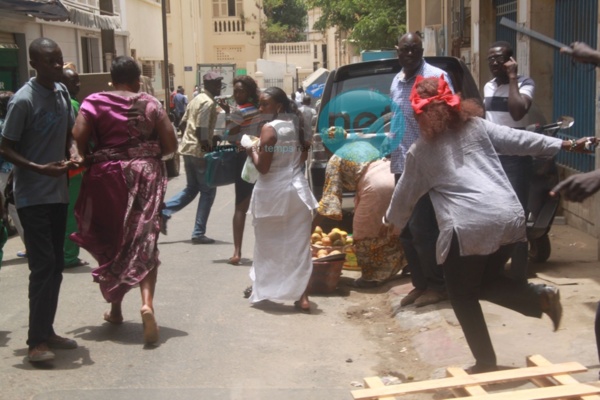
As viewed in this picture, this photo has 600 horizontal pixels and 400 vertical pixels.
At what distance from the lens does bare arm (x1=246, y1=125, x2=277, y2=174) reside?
6828 mm

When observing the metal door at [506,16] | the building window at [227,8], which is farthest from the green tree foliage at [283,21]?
the metal door at [506,16]

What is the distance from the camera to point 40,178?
18.1 ft

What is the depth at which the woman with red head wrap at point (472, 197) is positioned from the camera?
180 inches

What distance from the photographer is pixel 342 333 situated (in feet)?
21.1

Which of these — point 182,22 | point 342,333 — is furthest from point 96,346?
point 182,22

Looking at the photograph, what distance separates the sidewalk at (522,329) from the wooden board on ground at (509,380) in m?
0.58

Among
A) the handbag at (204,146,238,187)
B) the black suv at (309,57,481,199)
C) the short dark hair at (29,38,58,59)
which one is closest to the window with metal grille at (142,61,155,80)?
the handbag at (204,146,238,187)

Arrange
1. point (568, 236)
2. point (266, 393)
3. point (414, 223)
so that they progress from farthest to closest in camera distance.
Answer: point (568, 236), point (414, 223), point (266, 393)

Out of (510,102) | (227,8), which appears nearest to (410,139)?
(510,102)

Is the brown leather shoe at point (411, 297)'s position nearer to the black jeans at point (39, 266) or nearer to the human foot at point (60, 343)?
the human foot at point (60, 343)

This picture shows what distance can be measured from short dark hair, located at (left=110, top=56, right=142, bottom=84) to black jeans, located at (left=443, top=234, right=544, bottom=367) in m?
2.69

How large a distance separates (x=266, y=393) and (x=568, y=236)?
5425 mm

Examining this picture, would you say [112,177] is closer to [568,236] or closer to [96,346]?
[96,346]

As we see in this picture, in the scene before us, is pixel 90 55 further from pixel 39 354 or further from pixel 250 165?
pixel 39 354
